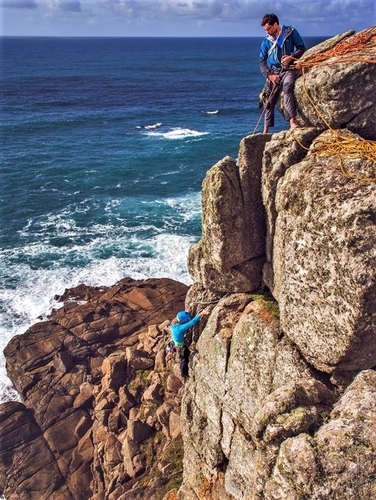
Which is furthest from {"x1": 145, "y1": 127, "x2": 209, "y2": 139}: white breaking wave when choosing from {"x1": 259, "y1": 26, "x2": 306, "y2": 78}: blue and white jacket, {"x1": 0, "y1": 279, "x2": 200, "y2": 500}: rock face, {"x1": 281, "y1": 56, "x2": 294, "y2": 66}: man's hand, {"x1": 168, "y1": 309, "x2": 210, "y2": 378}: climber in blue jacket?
{"x1": 281, "y1": 56, "x2": 294, "y2": 66}: man's hand

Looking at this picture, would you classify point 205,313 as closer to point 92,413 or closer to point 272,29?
point 272,29

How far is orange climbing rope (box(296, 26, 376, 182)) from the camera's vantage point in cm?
1388

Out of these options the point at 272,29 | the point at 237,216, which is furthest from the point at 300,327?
the point at 272,29

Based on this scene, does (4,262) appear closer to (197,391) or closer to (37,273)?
(37,273)

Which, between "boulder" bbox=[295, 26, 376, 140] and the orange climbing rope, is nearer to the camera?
the orange climbing rope

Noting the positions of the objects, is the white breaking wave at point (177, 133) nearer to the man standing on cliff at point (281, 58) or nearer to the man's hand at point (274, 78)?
the man standing on cliff at point (281, 58)

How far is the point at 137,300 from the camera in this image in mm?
36969

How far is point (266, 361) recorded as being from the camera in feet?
51.8

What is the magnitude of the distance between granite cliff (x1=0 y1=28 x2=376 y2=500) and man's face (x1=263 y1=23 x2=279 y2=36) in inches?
62.4

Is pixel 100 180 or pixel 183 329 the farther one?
pixel 100 180

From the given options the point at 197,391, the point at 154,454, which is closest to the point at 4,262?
the point at 154,454

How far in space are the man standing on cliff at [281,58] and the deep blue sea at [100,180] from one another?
2556 cm

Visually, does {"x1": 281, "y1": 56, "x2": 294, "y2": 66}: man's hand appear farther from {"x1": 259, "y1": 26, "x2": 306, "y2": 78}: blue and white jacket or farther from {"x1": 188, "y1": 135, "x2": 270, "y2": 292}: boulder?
{"x1": 188, "y1": 135, "x2": 270, "y2": 292}: boulder

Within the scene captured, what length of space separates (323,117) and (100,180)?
174 ft
